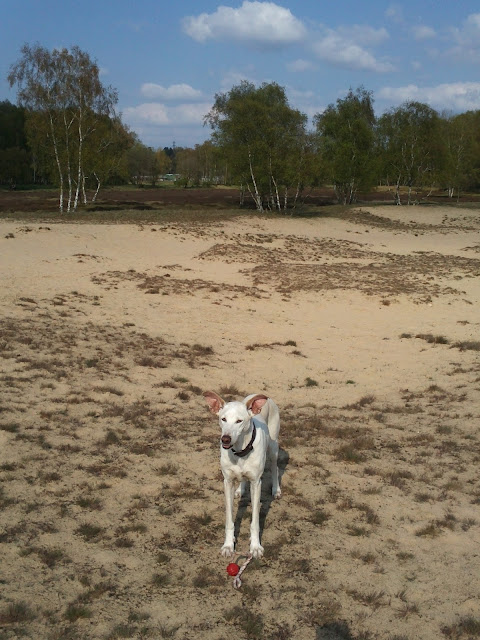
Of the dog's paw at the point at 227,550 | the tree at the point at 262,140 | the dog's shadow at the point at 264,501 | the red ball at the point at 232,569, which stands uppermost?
the tree at the point at 262,140

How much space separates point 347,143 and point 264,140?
39.1ft

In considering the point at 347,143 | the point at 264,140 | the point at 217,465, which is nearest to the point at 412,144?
the point at 347,143

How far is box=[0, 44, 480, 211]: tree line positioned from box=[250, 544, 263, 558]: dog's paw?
37338mm

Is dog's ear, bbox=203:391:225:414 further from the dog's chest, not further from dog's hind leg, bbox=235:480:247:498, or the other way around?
dog's hind leg, bbox=235:480:247:498

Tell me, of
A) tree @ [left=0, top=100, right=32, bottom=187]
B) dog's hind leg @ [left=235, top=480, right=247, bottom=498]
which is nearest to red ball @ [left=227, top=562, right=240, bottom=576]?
dog's hind leg @ [left=235, top=480, right=247, bottom=498]

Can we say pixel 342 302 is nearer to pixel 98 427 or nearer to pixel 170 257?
pixel 170 257

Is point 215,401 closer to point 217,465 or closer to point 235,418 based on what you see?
point 235,418

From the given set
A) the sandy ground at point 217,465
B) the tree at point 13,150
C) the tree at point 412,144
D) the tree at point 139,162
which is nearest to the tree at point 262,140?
the tree at point 412,144

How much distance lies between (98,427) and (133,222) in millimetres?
29061

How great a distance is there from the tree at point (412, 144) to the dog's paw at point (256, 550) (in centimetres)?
5534

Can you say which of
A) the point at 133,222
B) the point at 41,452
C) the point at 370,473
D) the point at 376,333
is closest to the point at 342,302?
the point at 376,333

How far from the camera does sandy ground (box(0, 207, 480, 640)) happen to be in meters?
4.25

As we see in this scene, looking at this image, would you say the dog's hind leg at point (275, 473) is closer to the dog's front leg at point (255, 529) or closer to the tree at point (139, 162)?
the dog's front leg at point (255, 529)

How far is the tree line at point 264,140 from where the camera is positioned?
37.8m
